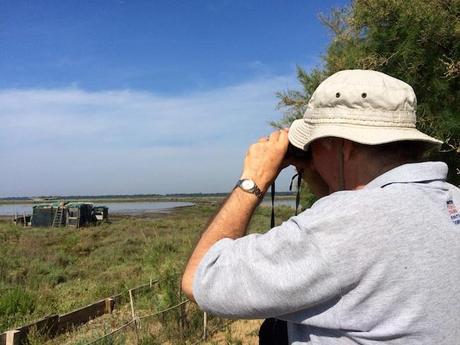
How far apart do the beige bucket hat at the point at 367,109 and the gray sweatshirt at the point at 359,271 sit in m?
0.15

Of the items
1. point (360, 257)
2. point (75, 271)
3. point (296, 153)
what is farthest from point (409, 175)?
point (75, 271)

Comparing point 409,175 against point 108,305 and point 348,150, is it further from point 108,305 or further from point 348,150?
point 108,305

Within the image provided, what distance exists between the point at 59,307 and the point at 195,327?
3.88 m

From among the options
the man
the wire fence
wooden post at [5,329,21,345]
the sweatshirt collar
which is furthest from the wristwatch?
wooden post at [5,329,21,345]

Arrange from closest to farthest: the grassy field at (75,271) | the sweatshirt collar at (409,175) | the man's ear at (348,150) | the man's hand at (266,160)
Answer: the sweatshirt collar at (409,175), the man's ear at (348,150), the man's hand at (266,160), the grassy field at (75,271)

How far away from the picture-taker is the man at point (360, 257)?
3.60 ft

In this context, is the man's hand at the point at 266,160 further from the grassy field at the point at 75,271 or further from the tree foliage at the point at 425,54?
the tree foliage at the point at 425,54

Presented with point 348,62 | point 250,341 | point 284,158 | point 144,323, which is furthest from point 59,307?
point 284,158

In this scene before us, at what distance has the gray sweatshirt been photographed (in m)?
1.09

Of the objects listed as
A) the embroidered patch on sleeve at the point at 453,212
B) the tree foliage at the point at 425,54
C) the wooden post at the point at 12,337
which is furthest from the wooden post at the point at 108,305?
the embroidered patch on sleeve at the point at 453,212

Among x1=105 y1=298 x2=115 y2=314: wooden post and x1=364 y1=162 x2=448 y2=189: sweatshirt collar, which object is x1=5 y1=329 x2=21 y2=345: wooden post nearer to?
x1=105 y1=298 x2=115 y2=314: wooden post

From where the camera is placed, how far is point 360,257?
3.55 feet

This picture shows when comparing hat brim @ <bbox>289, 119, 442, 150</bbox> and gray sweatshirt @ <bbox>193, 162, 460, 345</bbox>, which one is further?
hat brim @ <bbox>289, 119, 442, 150</bbox>

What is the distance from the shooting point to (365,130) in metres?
1.26
